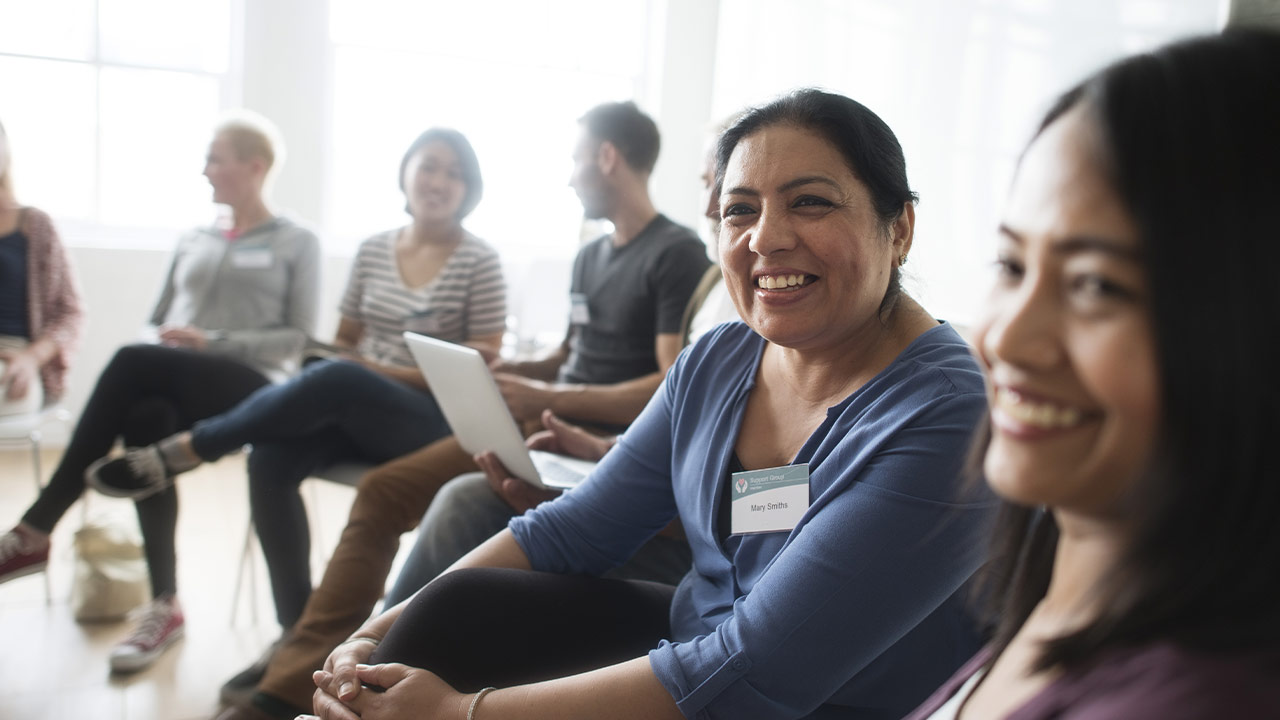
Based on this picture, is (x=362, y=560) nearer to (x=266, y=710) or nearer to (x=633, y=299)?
(x=266, y=710)

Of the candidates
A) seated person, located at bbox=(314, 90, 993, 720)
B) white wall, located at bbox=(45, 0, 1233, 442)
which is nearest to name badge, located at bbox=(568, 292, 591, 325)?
white wall, located at bbox=(45, 0, 1233, 442)

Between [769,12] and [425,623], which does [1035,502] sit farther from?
[769,12]

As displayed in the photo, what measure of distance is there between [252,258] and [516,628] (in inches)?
82.6

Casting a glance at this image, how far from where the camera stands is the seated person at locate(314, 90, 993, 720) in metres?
0.95

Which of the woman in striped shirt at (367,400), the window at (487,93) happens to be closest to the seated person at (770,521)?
the woman in striped shirt at (367,400)

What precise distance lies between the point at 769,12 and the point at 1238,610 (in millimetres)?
4246

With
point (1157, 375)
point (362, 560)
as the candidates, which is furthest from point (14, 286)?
point (1157, 375)

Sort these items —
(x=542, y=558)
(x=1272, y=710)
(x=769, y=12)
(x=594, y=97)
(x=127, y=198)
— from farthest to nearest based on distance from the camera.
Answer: (x=594, y=97)
(x=127, y=198)
(x=769, y=12)
(x=542, y=558)
(x=1272, y=710)

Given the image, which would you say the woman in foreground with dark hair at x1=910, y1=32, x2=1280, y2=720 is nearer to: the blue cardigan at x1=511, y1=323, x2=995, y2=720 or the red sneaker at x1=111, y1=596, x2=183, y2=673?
the blue cardigan at x1=511, y1=323, x2=995, y2=720

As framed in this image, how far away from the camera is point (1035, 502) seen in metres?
0.59

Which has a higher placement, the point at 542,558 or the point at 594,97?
the point at 594,97

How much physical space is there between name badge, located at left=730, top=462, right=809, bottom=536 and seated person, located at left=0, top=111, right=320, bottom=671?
185cm

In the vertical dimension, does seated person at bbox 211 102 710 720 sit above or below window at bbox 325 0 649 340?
below

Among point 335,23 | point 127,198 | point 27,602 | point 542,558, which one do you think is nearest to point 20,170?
point 127,198
